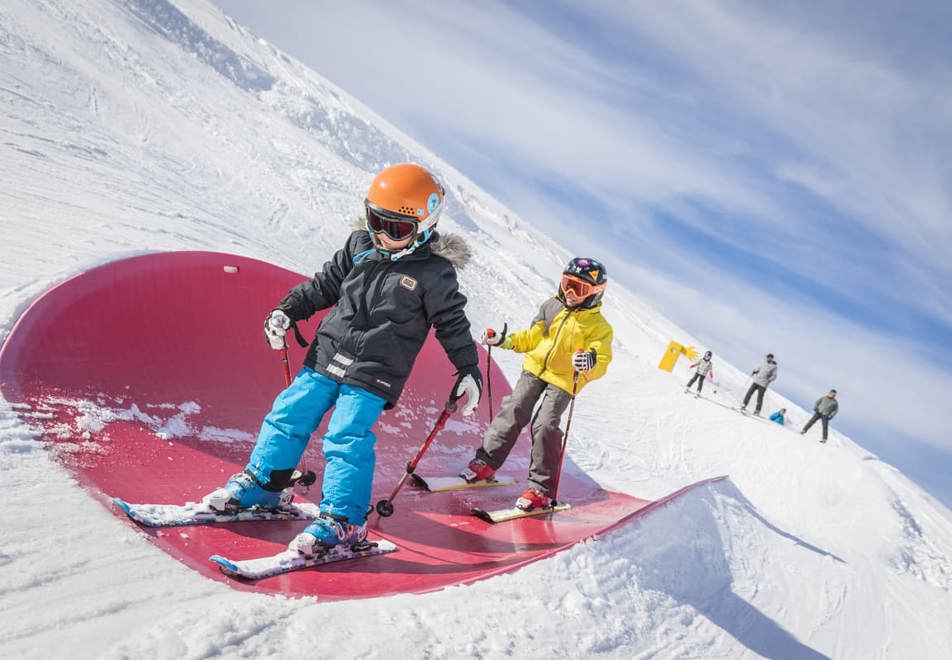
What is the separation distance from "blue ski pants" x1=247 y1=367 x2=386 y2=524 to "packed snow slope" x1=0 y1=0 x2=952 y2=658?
660 mm

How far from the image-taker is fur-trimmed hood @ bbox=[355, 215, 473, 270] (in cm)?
290

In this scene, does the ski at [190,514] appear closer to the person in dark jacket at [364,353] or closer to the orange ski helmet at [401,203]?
the person in dark jacket at [364,353]

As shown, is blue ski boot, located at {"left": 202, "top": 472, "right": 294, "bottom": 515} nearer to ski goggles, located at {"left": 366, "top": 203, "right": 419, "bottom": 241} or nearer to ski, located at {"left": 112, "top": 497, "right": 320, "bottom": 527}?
ski, located at {"left": 112, "top": 497, "right": 320, "bottom": 527}

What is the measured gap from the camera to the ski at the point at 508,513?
3.72 meters

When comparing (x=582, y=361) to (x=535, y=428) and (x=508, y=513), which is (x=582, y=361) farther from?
(x=508, y=513)

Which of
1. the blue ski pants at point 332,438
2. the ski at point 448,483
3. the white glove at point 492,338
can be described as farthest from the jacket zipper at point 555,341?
the blue ski pants at point 332,438

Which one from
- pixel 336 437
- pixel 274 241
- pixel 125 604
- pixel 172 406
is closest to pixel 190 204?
pixel 274 241

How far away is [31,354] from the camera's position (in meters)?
2.75

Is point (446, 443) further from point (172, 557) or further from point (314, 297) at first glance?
point (172, 557)

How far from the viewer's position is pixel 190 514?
239 cm

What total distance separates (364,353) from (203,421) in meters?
1.51

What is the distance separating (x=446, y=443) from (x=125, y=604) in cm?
355

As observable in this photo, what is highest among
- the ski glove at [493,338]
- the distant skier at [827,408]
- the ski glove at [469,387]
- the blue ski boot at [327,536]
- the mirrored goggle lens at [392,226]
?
the distant skier at [827,408]

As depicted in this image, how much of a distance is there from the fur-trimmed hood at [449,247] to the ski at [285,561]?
4.49 feet
